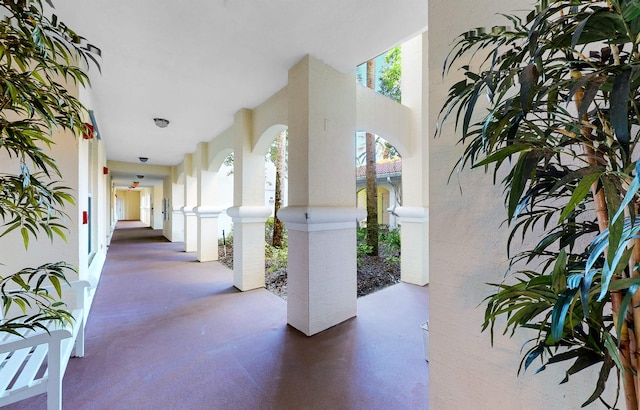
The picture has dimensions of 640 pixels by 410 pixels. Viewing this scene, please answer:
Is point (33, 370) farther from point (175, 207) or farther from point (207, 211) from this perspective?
point (175, 207)

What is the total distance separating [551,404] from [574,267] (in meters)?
0.84

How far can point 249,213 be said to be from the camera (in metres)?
4.08

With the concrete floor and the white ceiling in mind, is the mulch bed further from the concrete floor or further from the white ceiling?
the white ceiling

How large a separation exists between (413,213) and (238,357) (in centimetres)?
336

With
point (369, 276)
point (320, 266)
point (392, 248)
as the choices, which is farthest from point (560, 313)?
point (392, 248)

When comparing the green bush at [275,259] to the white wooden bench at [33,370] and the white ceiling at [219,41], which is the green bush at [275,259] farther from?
the white wooden bench at [33,370]

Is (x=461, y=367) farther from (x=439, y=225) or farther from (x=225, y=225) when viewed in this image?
(x=225, y=225)

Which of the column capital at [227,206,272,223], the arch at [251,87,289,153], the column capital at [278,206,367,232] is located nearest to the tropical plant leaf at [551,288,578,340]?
the column capital at [278,206,367,232]

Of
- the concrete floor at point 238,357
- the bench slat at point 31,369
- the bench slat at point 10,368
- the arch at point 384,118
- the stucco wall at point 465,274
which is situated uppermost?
the arch at point 384,118

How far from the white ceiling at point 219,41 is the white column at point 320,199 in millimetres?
Answer: 296

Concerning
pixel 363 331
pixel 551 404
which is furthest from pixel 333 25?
pixel 363 331

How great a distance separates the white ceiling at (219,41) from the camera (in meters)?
1.97

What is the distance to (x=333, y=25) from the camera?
2.18 meters

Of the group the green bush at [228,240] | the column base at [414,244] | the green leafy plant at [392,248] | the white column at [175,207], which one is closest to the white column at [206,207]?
the green bush at [228,240]
